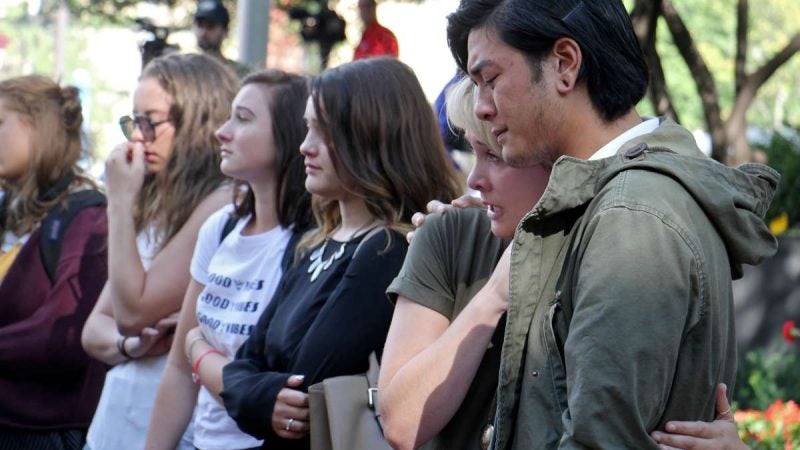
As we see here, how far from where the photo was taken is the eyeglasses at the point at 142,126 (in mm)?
5094

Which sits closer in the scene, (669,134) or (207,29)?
(669,134)

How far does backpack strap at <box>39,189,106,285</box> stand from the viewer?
17.0 feet

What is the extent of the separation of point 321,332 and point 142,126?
185 cm

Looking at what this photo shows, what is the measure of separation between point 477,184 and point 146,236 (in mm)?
2464

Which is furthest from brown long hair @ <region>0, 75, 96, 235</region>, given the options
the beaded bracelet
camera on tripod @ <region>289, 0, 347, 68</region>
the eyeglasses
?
camera on tripod @ <region>289, 0, 347, 68</region>

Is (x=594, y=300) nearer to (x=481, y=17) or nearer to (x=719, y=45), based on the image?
(x=481, y=17)

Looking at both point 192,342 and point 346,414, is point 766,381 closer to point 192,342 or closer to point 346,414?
point 192,342

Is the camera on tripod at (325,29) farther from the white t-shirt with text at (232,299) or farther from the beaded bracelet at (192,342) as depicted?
the beaded bracelet at (192,342)

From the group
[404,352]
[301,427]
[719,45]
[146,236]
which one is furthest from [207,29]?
[719,45]

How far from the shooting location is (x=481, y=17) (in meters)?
2.55

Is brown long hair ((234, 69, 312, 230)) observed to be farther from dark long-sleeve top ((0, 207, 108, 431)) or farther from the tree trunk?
the tree trunk

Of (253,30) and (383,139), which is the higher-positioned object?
(383,139)

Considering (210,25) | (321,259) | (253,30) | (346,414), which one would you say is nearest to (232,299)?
(321,259)

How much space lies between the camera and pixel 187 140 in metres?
5.05
